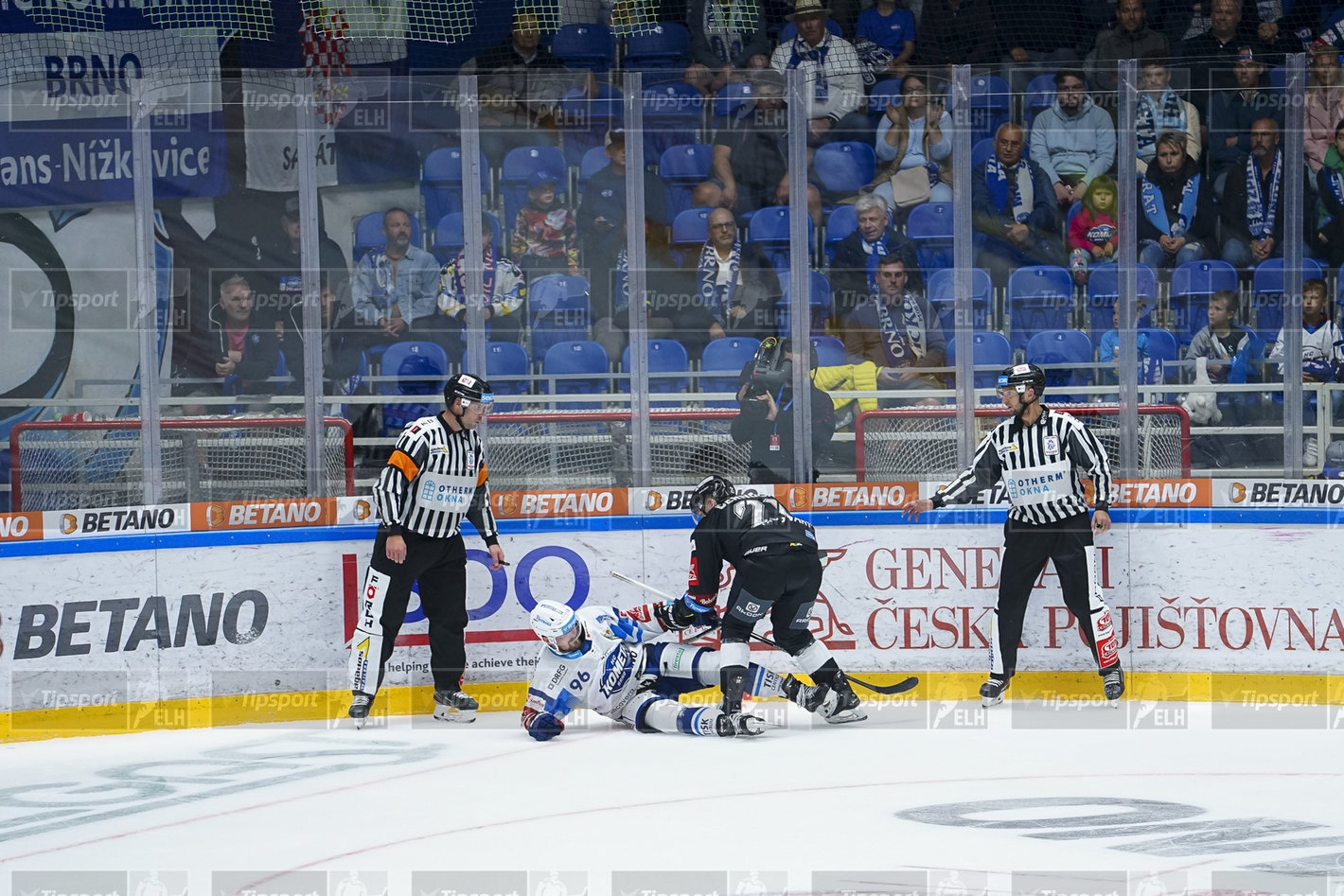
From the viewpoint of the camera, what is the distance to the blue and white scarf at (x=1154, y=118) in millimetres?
8413

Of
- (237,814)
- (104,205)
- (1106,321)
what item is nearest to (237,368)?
(104,205)

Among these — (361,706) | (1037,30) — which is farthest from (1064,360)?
(361,706)

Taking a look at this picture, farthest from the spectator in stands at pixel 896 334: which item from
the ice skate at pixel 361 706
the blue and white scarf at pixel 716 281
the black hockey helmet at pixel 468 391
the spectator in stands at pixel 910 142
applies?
the ice skate at pixel 361 706

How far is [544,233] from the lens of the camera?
8273mm

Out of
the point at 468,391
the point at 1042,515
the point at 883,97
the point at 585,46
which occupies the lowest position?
the point at 1042,515

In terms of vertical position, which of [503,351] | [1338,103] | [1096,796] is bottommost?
[1096,796]

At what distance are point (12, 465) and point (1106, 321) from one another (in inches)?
218

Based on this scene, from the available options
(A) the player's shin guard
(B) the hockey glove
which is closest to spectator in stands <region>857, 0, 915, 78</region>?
(A) the player's shin guard

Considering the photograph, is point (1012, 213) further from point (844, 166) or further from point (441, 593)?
point (441, 593)

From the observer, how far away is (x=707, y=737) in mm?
7035

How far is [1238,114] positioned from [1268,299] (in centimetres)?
97

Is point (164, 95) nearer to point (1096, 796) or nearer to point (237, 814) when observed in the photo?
point (237, 814)

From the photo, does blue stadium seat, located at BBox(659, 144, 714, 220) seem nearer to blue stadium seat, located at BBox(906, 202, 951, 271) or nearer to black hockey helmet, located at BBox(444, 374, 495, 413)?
blue stadium seat, located at BBox(906, 202, 951, 271)

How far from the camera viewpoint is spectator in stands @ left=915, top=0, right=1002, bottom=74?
10.1 meters
